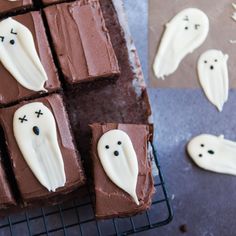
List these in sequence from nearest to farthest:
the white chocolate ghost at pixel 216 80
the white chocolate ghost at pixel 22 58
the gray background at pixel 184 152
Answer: the white chocolate ghost at pixel 22 58
the gray background at pixel 184 152
the white chocolate ghost at pixel 216 80

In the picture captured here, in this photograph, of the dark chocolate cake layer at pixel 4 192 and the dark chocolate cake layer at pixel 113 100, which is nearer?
the dark chocolate cake layer at pixel 4 192

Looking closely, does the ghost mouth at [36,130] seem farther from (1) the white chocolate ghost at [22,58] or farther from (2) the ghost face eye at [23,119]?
(1) the white chocolate ghost at [22,58]

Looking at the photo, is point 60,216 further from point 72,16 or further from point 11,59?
point 72,16

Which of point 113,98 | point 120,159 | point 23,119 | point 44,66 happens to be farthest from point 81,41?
point 120,159

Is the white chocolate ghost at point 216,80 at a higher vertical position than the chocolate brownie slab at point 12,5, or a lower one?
lower

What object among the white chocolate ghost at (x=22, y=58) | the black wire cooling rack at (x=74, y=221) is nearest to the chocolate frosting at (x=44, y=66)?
the white chocolate ghost at (x=22, y=58)

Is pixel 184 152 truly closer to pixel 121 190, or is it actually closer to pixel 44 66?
pixel 121 190
